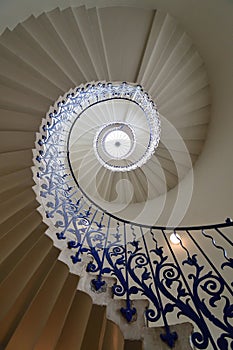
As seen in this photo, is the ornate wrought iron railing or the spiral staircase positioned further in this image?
the spiral staircase

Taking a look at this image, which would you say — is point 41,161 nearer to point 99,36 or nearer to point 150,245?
point 99,36

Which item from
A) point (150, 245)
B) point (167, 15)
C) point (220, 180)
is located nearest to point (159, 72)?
point (167, 15)

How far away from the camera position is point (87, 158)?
8.73 m

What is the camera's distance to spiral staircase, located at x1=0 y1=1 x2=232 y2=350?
7.50 feet

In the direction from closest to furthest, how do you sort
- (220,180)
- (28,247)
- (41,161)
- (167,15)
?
(28,247), (41,161), (167,15), (220,180)

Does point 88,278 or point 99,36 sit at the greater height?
point 99,36

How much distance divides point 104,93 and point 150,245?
14.4 ft

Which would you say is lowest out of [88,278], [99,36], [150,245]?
[88,278]

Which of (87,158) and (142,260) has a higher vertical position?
(87,158)

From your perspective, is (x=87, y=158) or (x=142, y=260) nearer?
(x=142, y=260)

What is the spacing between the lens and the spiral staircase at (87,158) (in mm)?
2287

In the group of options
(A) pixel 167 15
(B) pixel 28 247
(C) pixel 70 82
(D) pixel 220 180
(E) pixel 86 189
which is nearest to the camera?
(B) pixel 28 247

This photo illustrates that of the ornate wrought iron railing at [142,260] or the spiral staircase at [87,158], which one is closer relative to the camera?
the ornate wrought iron railing at [142,260]

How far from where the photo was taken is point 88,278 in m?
2.74
